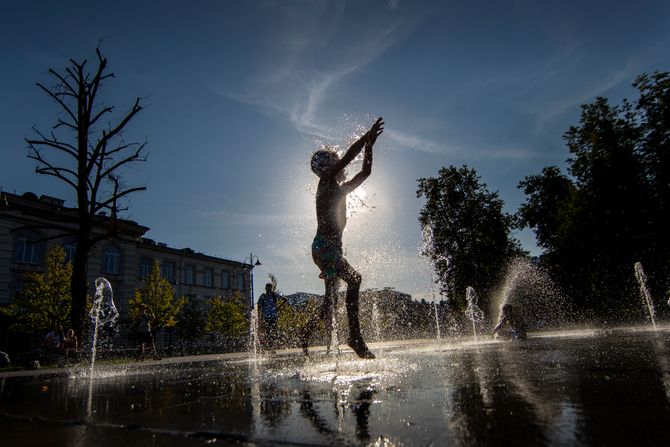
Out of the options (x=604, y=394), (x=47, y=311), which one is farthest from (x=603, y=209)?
(x=47, y=311)

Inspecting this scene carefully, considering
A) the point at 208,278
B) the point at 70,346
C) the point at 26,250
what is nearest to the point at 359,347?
the point at 70,346

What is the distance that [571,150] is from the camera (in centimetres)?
2792

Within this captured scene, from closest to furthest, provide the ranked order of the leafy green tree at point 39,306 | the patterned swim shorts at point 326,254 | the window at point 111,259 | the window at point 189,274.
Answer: the patterned swim shorts at point 326,254
the leafy green tree at point 39,306
the window at point 111,259
the window at point 189,274

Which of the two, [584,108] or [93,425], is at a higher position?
[584,108]

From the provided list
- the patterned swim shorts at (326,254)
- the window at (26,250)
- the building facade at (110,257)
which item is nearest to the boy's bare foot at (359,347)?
the patterned swim shorts at (326,254)

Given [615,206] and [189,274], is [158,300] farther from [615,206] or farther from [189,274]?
[615,206]

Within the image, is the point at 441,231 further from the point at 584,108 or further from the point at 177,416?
the point at 177,416

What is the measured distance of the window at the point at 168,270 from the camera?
41.6 m

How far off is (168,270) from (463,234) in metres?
29.9

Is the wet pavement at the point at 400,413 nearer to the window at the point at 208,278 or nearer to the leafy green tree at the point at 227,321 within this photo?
the leafy green tree at the point at 227,321

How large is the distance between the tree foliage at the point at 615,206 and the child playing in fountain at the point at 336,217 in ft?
78.0

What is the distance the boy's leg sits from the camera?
453 centimetres

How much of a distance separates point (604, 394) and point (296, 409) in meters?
1.42

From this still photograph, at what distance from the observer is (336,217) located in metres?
4.95
